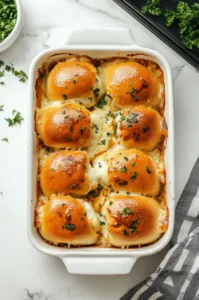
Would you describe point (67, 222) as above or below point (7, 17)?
below

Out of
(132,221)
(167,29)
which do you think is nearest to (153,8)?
(167,29)

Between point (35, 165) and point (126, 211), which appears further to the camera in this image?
point (35, 165)

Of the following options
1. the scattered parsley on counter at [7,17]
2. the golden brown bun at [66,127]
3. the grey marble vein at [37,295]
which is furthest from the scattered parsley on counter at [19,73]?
the grey marble vein at [37,295]

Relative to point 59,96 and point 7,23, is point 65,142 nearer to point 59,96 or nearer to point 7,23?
point 59,96

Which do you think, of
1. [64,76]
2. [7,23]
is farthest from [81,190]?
[7,23]

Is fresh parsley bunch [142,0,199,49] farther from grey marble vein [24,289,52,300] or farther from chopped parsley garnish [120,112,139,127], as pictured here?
grey marble vein [24,289,52,300]

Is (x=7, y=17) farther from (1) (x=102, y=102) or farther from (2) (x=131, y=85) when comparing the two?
(2) (x=131, y=85)
